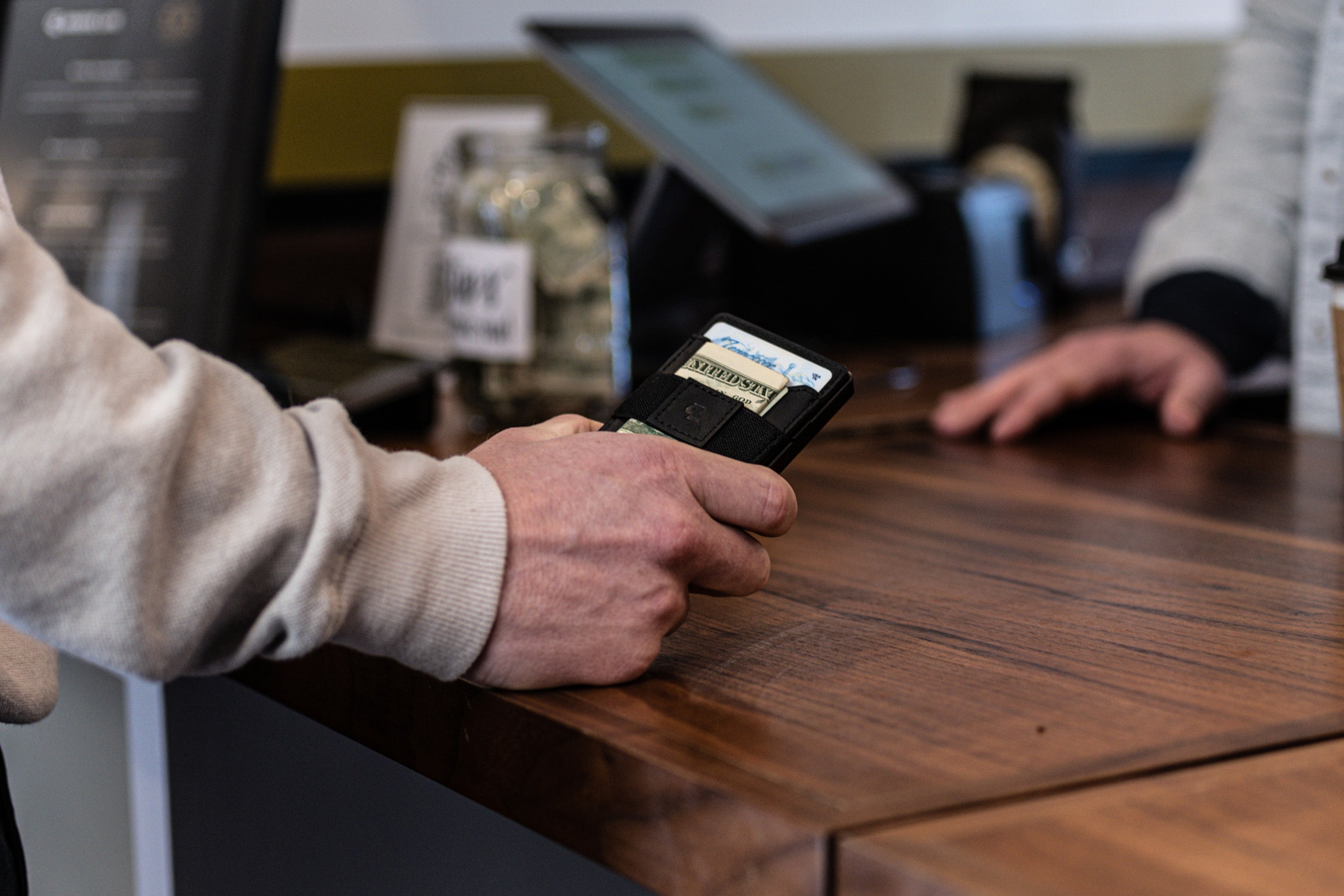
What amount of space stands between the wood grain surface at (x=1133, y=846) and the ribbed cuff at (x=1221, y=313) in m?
0.85

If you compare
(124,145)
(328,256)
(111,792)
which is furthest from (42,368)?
(328,256)

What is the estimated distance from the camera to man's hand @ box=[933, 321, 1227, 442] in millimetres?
1142

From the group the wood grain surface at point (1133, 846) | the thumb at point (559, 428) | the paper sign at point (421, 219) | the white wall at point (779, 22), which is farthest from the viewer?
the white wall at point (779, 22)

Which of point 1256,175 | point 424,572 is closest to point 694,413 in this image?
point 424,572

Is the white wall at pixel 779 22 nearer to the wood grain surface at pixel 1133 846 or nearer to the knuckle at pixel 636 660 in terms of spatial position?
the knuckle at pixel 636 660

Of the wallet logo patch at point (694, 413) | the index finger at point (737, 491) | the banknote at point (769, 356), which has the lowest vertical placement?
the index finger at point (737, 491)

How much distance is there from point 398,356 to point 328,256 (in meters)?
0.57

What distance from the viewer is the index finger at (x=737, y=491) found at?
0.60 metres

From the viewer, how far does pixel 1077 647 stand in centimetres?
62

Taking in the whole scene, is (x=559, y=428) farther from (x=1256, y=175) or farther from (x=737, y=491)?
(x=1256, y=175)

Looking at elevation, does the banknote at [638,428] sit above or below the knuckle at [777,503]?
above

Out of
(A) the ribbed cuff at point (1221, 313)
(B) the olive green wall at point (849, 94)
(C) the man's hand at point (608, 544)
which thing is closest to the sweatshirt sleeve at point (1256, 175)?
(A) the ribbed cuff at point (1221, 313)

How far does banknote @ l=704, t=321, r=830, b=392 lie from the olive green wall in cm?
107

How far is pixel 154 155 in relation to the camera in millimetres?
1129
